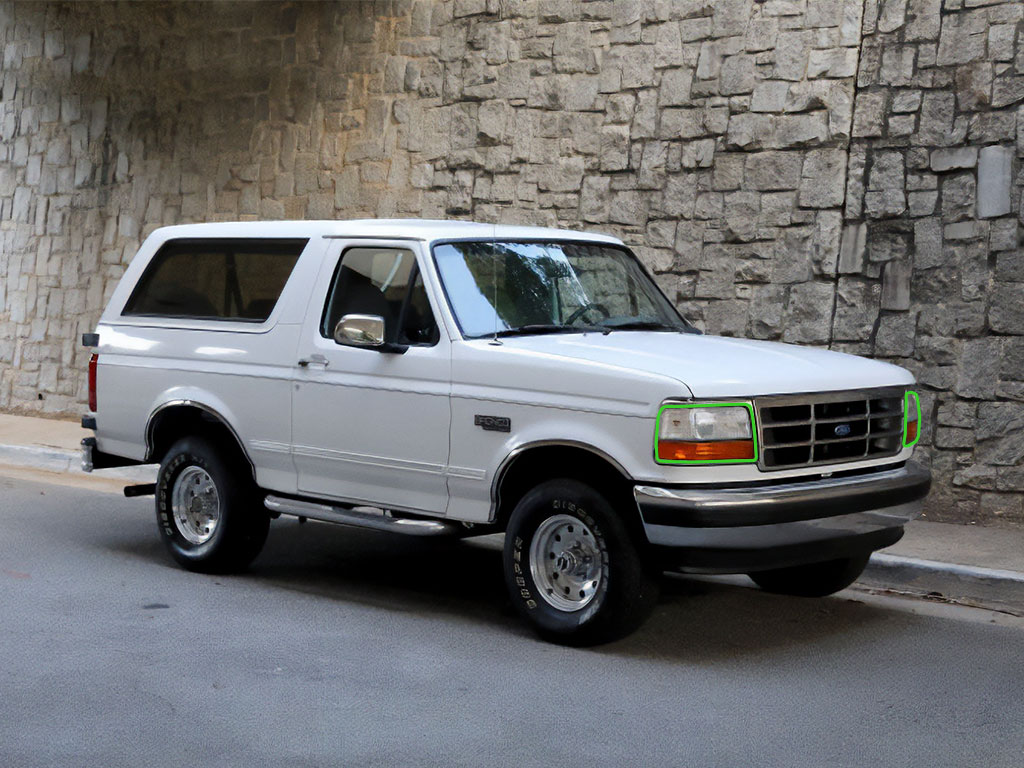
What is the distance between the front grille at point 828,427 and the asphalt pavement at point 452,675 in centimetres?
95

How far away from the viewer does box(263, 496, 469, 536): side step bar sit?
6941 mm

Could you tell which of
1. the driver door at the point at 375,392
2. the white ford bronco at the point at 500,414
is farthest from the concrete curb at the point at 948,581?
the driver door at the point at 375,392

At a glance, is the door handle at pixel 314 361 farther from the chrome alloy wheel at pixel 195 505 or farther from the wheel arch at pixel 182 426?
the chrome alloy wheel at pixel 195 505

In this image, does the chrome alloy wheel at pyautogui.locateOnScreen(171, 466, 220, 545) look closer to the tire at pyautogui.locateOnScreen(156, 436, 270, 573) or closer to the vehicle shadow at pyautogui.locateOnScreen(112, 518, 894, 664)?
the tire at pyautogui.locateOnScreen(156, 436, 270, 573)

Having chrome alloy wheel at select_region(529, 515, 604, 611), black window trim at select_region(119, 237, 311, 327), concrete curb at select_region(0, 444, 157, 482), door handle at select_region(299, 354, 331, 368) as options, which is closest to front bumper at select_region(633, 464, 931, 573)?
chrome alloy wheel at select_region(529, 515, 604, 611)

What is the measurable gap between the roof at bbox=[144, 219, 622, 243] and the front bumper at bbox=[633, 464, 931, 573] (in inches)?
80.1

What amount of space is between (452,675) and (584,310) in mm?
2232

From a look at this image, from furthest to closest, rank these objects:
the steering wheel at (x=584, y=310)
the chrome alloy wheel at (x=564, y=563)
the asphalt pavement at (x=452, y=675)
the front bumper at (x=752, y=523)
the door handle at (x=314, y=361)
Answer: the door handle at (x=314, y=361) < the steering wheel at (x=584, y=310) < the chrome alloy wheel at (x=564, y=563) < the front bumper at (x=752, y=523) < the asphalt pavement at (x=452, y=675)

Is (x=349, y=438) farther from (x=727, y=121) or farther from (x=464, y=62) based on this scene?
(x=464, y=62)

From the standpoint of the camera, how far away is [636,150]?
40.4 feet

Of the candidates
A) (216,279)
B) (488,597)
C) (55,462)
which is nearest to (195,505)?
(216,279)

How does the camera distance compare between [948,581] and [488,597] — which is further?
[948,581]

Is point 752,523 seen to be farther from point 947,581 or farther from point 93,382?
point 93,382

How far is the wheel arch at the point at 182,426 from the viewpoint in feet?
26.3
